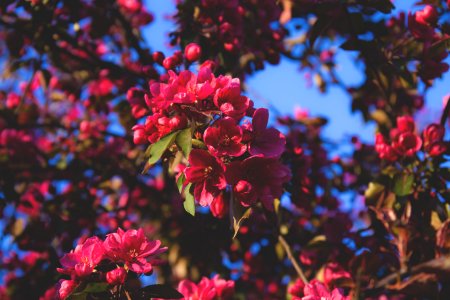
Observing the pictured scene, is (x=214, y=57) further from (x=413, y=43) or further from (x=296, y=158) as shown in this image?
(x=413, y=43)

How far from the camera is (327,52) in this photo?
5676 millimetres

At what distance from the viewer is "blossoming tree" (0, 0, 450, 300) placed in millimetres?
Answer: 1661

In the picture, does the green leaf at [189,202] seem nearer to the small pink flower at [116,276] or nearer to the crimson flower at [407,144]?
the small pink flower at [116,276]

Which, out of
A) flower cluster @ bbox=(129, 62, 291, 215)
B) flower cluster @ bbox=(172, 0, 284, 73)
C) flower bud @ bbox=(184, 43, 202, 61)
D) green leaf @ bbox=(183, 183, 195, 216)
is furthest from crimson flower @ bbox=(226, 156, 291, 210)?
flower cluster @ bbox=(172, 0, 284, 73)

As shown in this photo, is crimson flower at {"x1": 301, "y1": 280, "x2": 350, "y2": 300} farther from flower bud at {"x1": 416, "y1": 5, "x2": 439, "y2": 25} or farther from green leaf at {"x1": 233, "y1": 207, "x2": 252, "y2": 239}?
flower bud at {"x1": 416, "y1": 5, "x2": 439, "y2": 25}

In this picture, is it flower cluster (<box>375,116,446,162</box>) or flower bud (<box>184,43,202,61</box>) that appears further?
flower cluster (<box>375,116,446,162</box>)

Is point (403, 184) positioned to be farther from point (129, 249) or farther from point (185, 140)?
point (129, 249)

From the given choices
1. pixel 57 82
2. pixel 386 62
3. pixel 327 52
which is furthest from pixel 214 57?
pixel 327 52

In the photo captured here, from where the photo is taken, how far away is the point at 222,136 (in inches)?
63.6

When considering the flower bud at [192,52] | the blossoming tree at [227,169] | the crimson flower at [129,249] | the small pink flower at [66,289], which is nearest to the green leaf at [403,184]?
the blossoming tree at [227,169]

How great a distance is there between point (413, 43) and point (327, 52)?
312 centimetres

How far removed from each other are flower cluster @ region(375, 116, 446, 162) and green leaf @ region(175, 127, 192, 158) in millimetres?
1228

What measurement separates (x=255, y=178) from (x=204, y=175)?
182 mm

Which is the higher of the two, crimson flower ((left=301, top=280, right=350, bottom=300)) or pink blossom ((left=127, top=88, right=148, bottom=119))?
pink blossom ((left=127, top=88, right=148, bottom=119))
